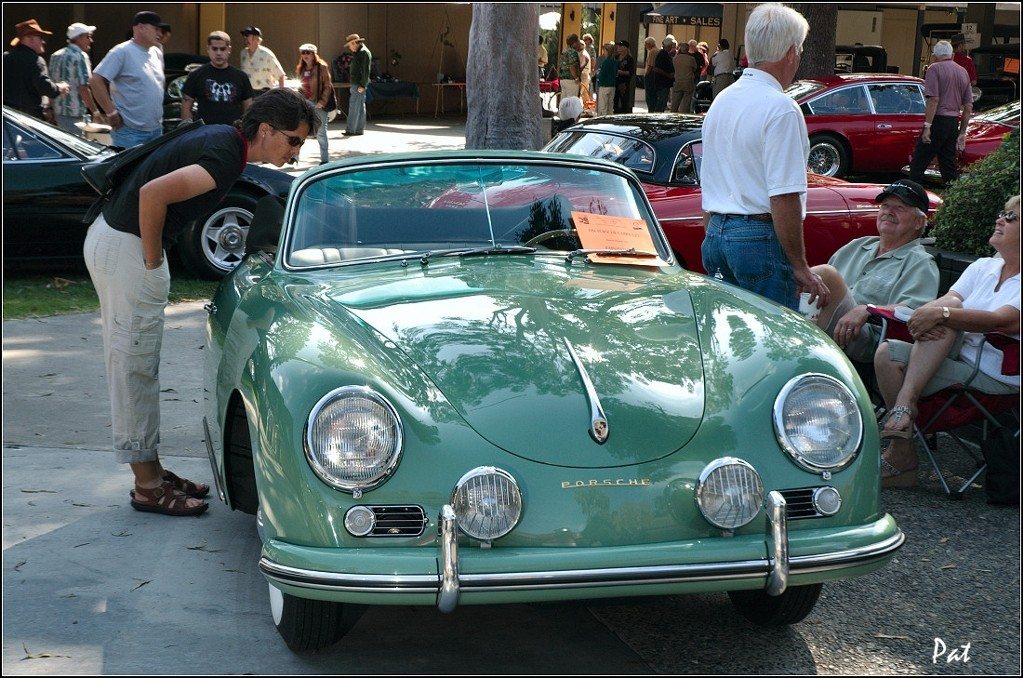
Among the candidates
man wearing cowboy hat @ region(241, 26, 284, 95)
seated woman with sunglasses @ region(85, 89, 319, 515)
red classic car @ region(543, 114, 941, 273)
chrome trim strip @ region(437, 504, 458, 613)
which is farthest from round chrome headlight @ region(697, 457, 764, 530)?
man wearing cowboy hat @ region(241, 26, 284, 95)

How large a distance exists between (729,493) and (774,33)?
2.39 m

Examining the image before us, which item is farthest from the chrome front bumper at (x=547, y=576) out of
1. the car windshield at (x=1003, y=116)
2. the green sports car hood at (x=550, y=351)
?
the car windshield at (x=1003, y=116)

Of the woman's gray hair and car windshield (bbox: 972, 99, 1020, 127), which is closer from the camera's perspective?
the woman's gray hair

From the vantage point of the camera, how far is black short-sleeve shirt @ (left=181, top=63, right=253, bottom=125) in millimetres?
11172

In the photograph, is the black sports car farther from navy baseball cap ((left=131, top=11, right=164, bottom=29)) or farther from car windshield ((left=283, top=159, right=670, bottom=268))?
car windshield ((left=283, top=159, right=670, bottom=268))

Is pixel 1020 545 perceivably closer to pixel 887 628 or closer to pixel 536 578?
pixel 887 628

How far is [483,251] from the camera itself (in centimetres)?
462

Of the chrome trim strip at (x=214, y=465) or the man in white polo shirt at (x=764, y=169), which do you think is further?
the man in white polo shirt at (x=764, y=169)

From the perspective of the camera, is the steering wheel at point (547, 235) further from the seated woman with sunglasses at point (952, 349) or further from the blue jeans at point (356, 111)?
the blue jeans at point (356, 111)

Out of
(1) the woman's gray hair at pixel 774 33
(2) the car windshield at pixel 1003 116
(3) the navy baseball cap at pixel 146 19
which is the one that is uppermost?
(3) the navy baseball cap at pixel 146 19

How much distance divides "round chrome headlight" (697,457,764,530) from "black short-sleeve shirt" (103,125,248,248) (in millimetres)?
2336

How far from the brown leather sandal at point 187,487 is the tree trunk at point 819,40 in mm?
13508

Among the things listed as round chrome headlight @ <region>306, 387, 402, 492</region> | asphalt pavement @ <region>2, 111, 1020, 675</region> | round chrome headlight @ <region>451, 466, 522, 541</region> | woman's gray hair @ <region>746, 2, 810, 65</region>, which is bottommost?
asphalt pavement @ <region>2, 111, 1020, 675</region>

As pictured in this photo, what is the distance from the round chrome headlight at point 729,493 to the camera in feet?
10.9
